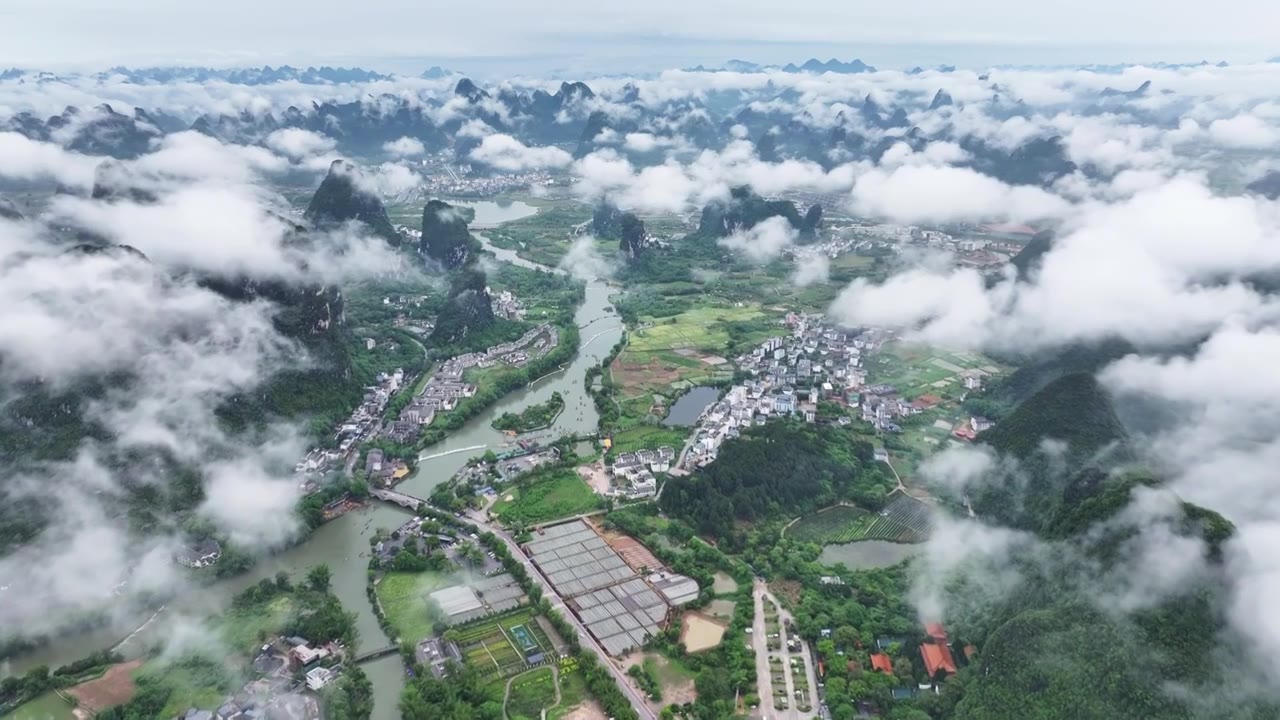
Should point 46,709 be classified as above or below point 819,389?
above

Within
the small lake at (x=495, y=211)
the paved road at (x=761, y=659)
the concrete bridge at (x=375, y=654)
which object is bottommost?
the small lake at (x=495, y=211)

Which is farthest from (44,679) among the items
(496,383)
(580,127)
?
(580,127)

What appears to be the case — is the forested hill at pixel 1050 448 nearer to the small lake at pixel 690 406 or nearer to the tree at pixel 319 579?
the small lake at pixel 690 406

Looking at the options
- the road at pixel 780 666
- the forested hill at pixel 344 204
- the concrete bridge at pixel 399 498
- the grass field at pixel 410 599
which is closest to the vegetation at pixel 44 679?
the grass field at pixel 410 599

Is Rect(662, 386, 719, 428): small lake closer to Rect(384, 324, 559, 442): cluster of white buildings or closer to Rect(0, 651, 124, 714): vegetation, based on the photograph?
Rect(384, 324, 559, 442): cluster of white buildings

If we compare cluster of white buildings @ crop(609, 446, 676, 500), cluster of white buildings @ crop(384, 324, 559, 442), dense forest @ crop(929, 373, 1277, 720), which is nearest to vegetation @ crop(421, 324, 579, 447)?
cluster of white buildings @ crop(384, 324, 559, 442)

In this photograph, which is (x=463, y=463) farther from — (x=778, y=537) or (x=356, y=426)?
(x=778, y=537)

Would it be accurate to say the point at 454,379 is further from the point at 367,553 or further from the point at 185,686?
the point at 185,686

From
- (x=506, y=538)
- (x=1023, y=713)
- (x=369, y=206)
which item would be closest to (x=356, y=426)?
(x=506, y=538)
